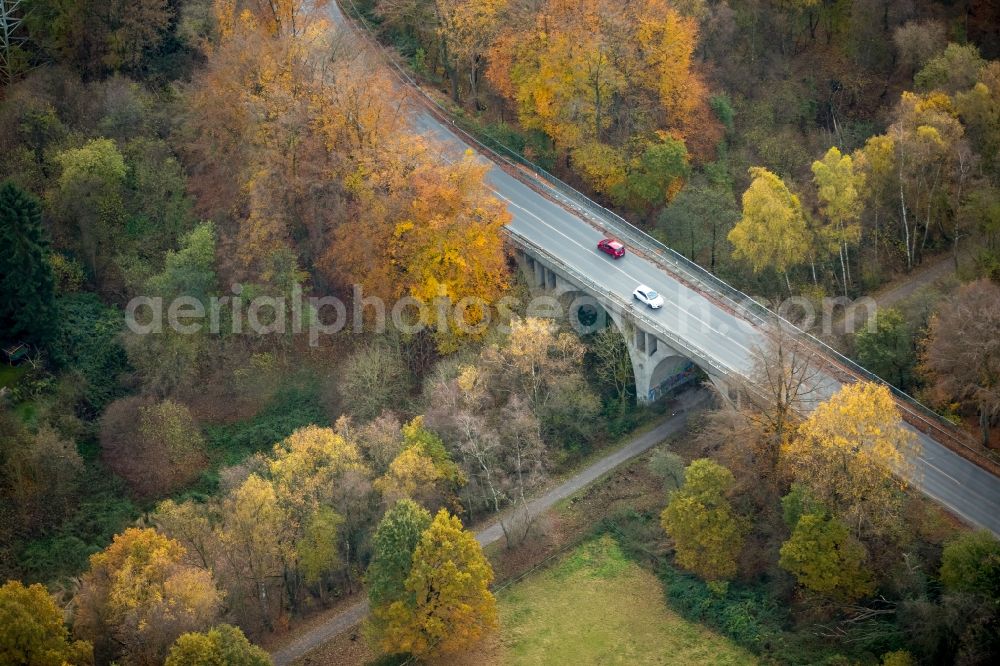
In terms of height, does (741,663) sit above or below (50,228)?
below

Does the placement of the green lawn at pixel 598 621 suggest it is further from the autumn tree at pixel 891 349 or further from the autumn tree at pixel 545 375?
the autumn tree at pixel 891 349

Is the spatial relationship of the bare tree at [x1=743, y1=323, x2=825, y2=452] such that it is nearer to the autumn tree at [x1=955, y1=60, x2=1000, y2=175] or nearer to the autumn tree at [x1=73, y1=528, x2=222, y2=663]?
the autumn tree at [x1=955, y1=60, x2=1000, y2=175]

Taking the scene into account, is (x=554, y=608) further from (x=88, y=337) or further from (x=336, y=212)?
(x=88, y=337)

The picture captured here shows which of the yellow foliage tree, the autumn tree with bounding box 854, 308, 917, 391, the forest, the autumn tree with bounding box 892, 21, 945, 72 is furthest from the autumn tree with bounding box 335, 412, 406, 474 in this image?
the autumn tree with bounding box 892, 21, 945, 72

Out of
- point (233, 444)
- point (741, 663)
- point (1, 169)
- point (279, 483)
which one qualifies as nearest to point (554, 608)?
point (741, 663)

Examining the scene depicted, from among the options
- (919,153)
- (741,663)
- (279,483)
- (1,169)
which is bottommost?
(741,663)

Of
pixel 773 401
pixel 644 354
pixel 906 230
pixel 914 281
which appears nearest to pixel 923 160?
pixel 906 230
